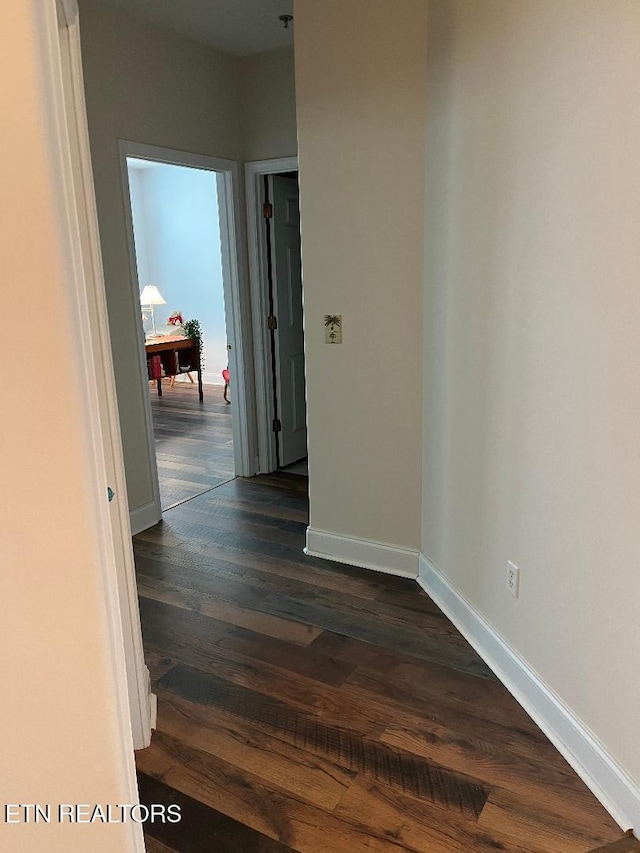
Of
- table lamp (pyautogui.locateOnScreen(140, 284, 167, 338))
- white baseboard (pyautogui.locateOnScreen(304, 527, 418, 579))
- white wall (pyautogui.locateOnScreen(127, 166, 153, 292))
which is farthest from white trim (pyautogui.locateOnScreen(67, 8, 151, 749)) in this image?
white wall (pyautogui.locateOnScreen(127, 166, 153, 292))

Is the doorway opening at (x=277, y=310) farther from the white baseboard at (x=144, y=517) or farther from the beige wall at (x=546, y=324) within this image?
the beige wall at (x=546, y=324)

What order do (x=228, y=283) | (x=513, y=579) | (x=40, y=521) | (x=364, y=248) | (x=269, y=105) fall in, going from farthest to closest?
(x=228, y=283)
(x=269, y=105)
(x=364, y=248)
(x=513, y=579)
(x=40, y=521)

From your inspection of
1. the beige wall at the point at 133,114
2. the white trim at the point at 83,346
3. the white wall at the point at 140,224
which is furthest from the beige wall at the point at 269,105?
the white wall at the point at 140,224

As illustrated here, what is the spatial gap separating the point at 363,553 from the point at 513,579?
1.11 metres

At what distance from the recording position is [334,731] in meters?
2.06

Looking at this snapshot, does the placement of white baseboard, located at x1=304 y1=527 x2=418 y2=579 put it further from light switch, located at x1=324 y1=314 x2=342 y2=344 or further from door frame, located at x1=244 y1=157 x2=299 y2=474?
door frame, located at x1=244 y1=157 x2=299 y2=474

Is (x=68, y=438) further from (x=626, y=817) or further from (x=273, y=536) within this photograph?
(x=273, y=536)

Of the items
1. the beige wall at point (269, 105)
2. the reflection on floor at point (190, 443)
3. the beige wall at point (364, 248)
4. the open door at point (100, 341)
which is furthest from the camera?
the reflection on floor at point (190, 443)

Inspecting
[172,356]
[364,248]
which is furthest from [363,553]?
[172,356]

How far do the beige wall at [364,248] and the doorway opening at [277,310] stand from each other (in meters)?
1.29

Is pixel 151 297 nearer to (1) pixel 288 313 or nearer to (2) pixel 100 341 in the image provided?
(1) pixel 288 313

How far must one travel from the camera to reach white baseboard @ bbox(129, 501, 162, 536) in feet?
12.1

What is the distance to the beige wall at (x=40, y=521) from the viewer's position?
2.41 feet

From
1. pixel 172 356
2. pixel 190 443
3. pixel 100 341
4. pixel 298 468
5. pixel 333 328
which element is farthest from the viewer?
pixel 172 356
